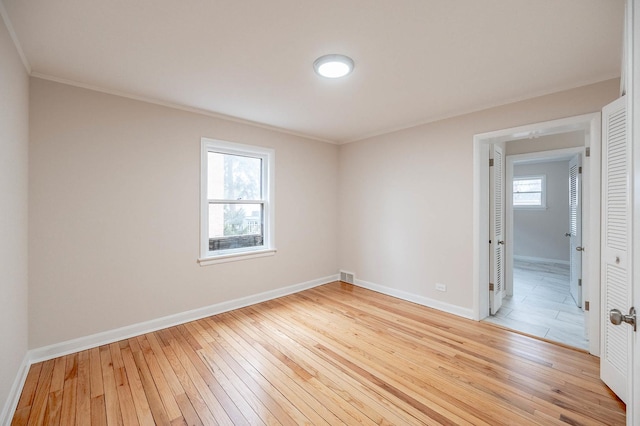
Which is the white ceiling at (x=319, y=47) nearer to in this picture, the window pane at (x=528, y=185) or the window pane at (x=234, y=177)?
the window pane at (x=234, y=177)

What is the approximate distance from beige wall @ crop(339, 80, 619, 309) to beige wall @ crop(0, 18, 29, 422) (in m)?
3.92

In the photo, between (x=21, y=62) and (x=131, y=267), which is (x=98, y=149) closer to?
(x=21, y=62)

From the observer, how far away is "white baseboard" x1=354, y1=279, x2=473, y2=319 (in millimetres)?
3432

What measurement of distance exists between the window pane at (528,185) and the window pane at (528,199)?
0.34 feet

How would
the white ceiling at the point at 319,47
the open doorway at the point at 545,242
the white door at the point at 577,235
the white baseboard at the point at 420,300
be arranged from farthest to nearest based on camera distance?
1. the white door at the point at 577,235
2. the white baseboard at the point at 420,300
3. the open doorway at the point at 545,242
4. the white ceiling at the point at 319,47

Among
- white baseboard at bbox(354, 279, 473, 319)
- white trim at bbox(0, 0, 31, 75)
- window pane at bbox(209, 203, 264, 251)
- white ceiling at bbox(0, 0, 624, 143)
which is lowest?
white baseboard at bbox(354, 279, 473, 319)

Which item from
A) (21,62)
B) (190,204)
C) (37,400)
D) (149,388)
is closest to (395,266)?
(190,204)

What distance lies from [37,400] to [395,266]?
3894 millimetres

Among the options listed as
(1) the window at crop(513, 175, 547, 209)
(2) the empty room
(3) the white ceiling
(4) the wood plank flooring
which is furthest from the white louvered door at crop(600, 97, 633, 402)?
(1) the window at crop(513, 175, 547, 209)

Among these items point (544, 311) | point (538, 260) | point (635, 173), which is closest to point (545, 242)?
point (538, 260)

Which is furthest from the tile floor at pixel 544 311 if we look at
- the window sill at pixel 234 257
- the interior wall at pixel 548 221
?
the window sill at pixel 234 257

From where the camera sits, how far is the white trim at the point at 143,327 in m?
2.48

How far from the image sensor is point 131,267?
290 centimetres

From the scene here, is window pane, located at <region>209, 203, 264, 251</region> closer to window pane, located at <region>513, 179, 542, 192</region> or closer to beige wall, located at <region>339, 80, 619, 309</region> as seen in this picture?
beige wall, located at <region>339, 80, 619, 309</region>
